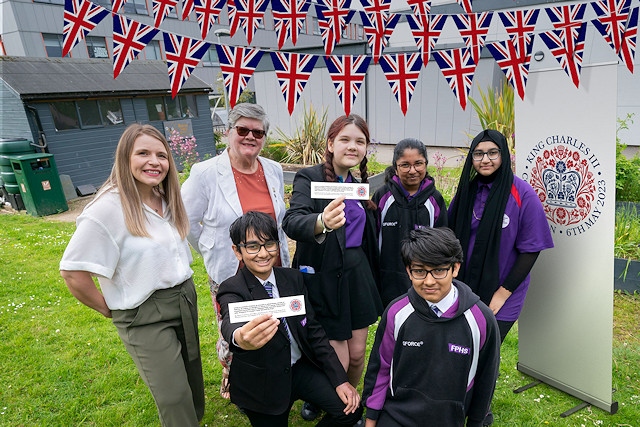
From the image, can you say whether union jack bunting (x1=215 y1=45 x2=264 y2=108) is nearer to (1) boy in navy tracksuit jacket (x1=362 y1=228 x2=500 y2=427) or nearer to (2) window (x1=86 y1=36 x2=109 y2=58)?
(1) boy in navy tracksuit jacket (x1=362 y1=228 x2=500 y2=427)

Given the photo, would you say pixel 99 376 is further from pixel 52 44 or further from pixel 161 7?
pixel 52 44

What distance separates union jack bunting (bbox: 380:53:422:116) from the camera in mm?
2600

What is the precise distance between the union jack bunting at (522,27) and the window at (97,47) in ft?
72.6

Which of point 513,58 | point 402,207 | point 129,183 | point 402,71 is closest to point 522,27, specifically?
point 513,58

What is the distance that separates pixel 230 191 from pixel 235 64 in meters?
0.78

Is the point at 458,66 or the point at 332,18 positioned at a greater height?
the point at 332,18

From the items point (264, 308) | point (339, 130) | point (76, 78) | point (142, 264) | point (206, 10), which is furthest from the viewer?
point (76, 78)

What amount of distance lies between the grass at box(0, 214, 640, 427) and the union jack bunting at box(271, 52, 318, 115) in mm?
2286

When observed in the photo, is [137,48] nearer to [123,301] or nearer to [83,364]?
[123,301]

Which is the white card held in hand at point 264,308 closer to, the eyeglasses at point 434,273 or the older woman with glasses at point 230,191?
the eyeglasses at point 434,273

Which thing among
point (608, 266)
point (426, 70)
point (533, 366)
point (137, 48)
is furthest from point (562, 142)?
point (426, 70)

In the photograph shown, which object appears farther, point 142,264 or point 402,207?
point 402,207

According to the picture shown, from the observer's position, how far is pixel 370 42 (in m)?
2.94

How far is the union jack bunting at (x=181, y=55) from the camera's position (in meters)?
2.34
